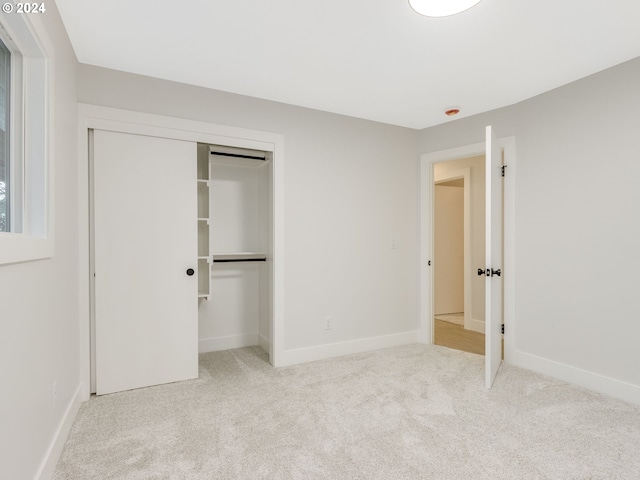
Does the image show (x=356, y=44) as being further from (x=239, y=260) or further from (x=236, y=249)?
(x=236, y=249)

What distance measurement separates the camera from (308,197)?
327 centimetres

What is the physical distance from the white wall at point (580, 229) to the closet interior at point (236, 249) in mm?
2370

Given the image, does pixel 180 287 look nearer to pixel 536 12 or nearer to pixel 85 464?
pixel 85 464

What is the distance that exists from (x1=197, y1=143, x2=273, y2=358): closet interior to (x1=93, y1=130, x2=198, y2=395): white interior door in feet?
1.75

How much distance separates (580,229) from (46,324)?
3.57 meters

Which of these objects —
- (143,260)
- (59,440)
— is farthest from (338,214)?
(59,440)

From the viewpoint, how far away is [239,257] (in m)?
3.45

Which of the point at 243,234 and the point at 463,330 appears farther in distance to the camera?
the point at 463,330

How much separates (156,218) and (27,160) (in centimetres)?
105

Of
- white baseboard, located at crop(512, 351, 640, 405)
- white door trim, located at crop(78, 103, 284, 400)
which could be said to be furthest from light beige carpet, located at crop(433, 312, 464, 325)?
white door trim, located at crop(78, 103, 284, 400)

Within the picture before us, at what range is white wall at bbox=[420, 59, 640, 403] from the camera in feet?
8.00

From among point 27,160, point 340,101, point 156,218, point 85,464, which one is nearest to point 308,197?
point 340,101

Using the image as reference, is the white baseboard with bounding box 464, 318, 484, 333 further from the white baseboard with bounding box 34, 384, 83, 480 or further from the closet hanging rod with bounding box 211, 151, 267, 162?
the white baseboard with bounding box 34, 384, 83, 480

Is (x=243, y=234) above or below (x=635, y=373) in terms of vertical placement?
above
